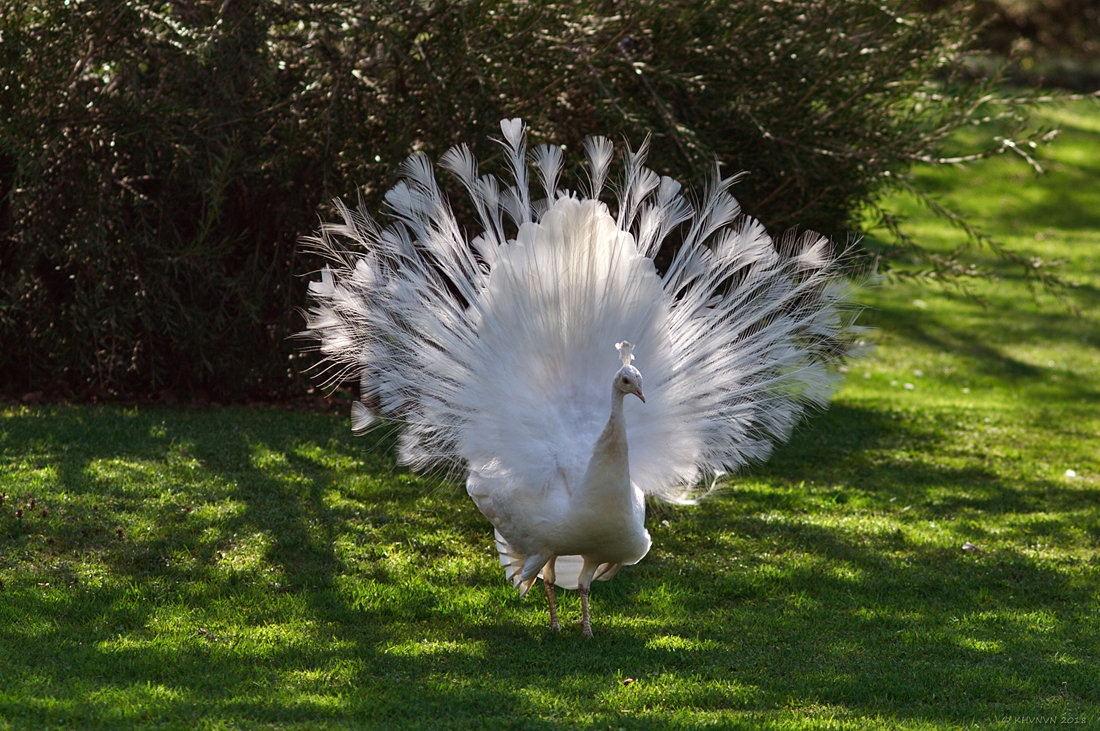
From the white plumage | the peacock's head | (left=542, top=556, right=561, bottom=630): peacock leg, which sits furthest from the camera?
(left=542, top=556, right=561, bottom=630): peacock leg

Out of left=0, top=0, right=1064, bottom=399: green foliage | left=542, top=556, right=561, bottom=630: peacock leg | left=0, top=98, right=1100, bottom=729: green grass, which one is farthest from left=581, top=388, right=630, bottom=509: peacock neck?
left=0, top=0, right=1064, bottom=399: green foliage

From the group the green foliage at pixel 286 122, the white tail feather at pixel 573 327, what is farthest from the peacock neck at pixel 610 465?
the green foliage at pixel 286 122

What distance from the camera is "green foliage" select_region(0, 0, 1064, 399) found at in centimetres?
854

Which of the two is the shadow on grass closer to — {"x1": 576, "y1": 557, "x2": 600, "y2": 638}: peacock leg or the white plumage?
{"x1": 576, "y1": 557, "x2": 600, "y2": 638}: peacock leg

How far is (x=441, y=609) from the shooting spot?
5926 mm

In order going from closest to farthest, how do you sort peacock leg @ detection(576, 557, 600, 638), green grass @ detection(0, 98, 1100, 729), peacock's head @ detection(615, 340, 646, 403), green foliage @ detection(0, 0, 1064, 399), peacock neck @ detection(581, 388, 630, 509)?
1. green grass @ detection(0, 98, 1100, 729)
2. peacock's head @ detection(615, 340, 646, 403)
3. peacock neck @ detection(581, 388, 630, 509)
4. peacock leg @ detection(576, 557, 600, 638)
5. green foliage @ detection(0, 0, 1064, 399)

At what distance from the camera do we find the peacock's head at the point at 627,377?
4926mm

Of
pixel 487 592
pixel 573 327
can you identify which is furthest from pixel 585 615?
pixel 573 327

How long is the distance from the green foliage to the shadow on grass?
A: 3.50 feet

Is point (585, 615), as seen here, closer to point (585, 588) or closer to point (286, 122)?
point (585, 588)

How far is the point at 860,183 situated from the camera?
9836 mm

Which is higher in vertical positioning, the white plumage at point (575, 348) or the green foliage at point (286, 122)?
the green foliage at point (286, 122)

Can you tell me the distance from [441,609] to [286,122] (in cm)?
436

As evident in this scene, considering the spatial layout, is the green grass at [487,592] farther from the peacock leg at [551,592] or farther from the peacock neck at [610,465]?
the peacock neck at [610,465]
